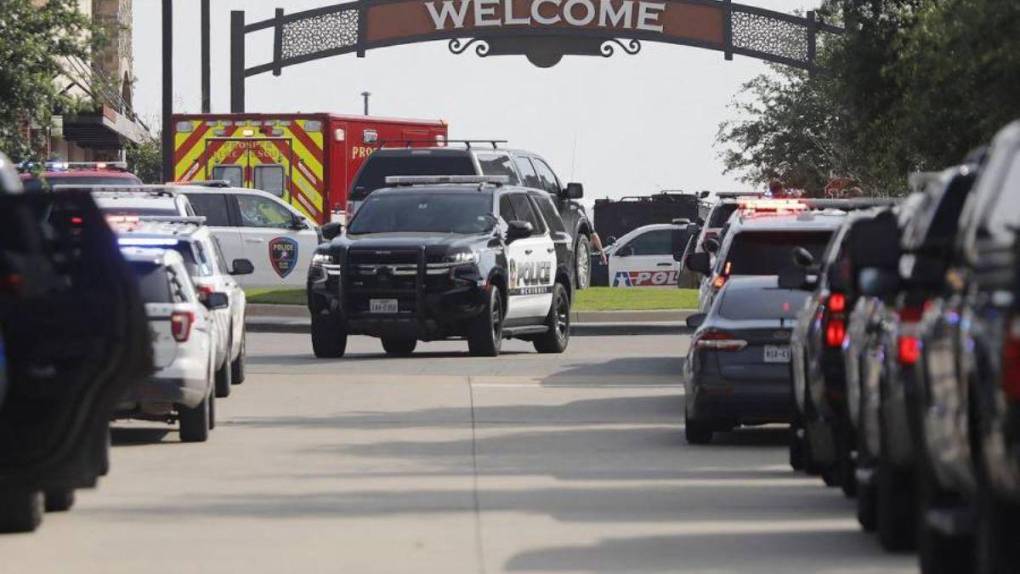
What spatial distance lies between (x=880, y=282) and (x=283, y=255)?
27.9 metres

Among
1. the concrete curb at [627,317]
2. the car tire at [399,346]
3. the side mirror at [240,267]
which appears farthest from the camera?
the concrete curb at [627,317]

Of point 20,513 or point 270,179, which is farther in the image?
point 270,179

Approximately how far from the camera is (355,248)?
30.4 metres

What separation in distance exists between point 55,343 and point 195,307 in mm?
8461

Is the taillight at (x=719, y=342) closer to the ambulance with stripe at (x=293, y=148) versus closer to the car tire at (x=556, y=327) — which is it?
the car tire at (x=556, y=327)

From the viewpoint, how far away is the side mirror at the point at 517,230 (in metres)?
31.1

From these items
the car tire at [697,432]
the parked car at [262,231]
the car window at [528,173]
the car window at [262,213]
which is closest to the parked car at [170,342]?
the car tire at [697,432]

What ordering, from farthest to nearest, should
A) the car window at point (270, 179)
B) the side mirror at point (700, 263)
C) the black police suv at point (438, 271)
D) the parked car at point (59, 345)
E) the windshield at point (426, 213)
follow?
the car window at point (270, 179), the windshield at point (426, 213), the black police suv at point (438, 271), the side mirror at point (700, 263), the parked car at point (59, 345)

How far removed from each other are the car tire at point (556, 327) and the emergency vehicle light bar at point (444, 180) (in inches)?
59.4

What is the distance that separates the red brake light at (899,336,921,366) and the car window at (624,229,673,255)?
129 ft

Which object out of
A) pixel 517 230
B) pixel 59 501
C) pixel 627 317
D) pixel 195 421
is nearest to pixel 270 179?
pixel 627 317

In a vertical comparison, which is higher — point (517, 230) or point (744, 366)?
point (517, 230)

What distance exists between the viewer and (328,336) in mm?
31500

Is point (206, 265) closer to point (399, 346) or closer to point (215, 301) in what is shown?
point (215, 301)
